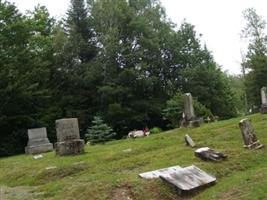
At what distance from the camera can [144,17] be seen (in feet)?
119

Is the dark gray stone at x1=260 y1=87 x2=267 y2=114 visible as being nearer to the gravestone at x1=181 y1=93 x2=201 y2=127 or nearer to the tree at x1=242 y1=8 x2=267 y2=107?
the gravestone at x1=181 y1=93 x2=201 y2=127

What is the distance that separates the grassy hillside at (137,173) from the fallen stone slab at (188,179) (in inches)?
5.7

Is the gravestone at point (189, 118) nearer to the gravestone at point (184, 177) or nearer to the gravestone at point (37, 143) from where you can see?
the gravestone at point (37, 143)

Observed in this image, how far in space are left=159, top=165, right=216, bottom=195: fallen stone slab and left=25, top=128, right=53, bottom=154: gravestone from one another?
1232 cm

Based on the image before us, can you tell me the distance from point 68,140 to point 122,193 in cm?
708

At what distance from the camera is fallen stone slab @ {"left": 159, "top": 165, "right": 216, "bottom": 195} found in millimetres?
8379

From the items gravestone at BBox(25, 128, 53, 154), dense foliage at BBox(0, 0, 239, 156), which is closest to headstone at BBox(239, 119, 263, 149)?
gravestone at BBox(25, 128, 53, 154)

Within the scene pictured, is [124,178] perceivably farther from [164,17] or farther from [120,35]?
[164,17]

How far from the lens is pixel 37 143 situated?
68.8ft

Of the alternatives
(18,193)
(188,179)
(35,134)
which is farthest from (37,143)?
(188,179)

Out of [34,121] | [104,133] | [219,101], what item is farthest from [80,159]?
[219,101]

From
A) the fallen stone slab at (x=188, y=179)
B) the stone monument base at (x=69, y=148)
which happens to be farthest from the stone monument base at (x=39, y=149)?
the fallen stone slab at (x=188, y=179)

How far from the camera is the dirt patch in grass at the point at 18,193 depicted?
30.6 ft

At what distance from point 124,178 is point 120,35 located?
2728 centimetres
